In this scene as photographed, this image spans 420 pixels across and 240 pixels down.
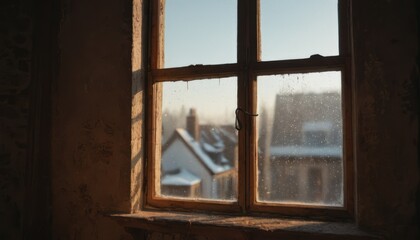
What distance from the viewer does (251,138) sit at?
1.75m

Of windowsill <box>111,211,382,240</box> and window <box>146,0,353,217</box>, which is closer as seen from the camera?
windowsill <box>111,211,382,240</box>

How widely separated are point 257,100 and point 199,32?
1.80 feet

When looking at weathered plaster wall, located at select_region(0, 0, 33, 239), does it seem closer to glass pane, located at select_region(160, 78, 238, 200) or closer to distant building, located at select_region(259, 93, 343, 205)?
glass pane, located at select_region(160, 78, 238, 200)

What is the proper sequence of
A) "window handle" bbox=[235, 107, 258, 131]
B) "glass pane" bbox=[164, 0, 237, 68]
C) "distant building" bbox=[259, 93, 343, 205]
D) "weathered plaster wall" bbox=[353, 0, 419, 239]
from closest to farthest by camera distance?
"weathered plaster wall" bbox=[353, 0, 419, 239] < "distant building" bbox=[259, 93, 343, 205] < "window handle" bbox=[235, 107, 258, 131] < "glass pane" bbox=[164, 0, 237, 68]

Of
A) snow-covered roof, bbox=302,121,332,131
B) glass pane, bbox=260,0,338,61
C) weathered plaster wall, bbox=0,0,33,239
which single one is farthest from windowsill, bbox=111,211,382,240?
glass pane, bbox=260,0,338,61

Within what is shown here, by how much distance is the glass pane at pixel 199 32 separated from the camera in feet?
6.07

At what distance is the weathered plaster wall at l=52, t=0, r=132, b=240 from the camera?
182 cm

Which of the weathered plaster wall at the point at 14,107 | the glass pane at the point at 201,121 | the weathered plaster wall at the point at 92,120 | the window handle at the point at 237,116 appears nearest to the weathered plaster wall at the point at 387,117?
the window handle at the point at 237,116

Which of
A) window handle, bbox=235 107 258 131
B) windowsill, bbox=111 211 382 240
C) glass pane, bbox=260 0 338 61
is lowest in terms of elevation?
windowsill, bbox=111 211 382 240

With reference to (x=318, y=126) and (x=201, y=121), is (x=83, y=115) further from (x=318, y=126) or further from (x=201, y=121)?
(x=318, y=126)

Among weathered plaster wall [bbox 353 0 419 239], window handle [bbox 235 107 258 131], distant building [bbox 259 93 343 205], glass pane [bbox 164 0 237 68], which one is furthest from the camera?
glass pane [bbox 164 0 237 68]

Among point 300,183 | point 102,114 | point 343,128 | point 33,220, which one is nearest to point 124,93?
point 102,114

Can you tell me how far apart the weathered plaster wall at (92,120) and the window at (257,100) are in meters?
0.18

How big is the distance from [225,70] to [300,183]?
748 mm
